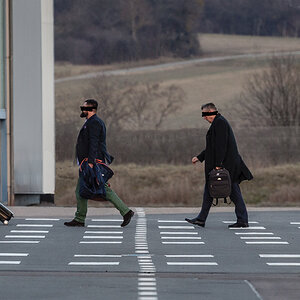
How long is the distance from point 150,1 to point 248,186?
45.7m

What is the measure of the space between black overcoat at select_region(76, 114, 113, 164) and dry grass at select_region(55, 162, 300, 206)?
16.0 metres

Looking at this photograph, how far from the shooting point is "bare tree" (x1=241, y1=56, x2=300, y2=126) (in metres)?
52.0

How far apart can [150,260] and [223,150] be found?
403 centimetres

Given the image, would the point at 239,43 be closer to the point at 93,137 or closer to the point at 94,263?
the point at 93,137

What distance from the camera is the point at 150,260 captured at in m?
12.2

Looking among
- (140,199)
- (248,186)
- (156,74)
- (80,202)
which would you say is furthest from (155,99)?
(80,202)

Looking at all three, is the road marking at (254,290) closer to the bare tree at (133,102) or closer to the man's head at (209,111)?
the man's head at (209,111)

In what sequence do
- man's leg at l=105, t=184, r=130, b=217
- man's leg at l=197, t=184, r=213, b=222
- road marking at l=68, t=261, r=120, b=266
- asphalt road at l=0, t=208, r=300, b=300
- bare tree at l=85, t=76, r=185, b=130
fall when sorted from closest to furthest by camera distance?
asphalt road at l=0, t=208, r=300, b=300
road marking at l=68, t=261, r=120, b=266
man's leg at l=105, t=184, r=130, b=217
man's leg at l=197, t=184, r=213, b=222
bare tree at l=85, t=76, r=185, b=130

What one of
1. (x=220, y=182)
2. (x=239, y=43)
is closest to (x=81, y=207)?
(x=220, y=182)

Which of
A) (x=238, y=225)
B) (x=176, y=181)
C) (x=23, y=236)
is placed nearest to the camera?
(x=23, y=236)

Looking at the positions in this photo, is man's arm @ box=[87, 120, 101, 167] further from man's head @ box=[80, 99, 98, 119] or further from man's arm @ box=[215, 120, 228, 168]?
man's arm @ box=[215, 120, 228, 168]

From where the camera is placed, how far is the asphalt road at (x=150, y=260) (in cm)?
986

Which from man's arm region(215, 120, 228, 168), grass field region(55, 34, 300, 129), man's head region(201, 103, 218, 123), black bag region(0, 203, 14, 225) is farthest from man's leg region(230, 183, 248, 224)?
grass field region(55, 34, 300, 129)

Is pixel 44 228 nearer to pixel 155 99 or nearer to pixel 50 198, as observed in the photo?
pixel 50 198
